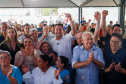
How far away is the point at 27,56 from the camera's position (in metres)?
2.86

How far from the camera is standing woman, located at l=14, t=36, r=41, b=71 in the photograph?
109 inches

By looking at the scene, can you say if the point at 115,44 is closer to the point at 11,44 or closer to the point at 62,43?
the point at 62,43

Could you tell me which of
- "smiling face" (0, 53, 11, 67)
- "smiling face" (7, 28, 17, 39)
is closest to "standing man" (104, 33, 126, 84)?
"smiling face" (0, 53, 11, 67)

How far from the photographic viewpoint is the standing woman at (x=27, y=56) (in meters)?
2.76

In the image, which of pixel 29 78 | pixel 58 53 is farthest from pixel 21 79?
pixel 58 53

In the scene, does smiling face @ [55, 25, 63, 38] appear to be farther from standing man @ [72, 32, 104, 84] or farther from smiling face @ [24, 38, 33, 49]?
standing man @ [72, 32, 104, 84]

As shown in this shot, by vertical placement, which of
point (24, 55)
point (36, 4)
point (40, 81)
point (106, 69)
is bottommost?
point (40, 81)

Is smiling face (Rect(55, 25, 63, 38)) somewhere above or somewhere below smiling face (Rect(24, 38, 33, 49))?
above

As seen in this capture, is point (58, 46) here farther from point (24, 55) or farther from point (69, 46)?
point (24, 55)

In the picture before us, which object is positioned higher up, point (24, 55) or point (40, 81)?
point (24, 55)

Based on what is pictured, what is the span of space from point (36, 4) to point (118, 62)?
8.97 metres

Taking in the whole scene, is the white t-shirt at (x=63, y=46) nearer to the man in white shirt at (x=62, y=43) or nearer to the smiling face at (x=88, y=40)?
the man in white shirt at (x=62, y=43)

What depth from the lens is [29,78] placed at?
2.51 metres

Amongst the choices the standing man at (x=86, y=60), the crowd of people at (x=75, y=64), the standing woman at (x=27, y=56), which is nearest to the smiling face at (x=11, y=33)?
the crowd of people at (x=75, y=64)
